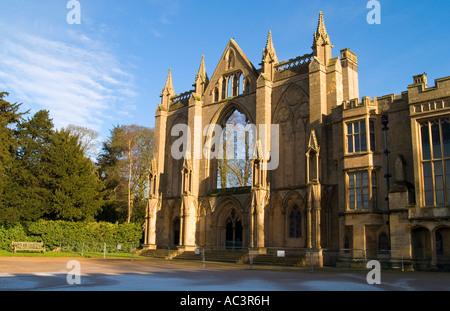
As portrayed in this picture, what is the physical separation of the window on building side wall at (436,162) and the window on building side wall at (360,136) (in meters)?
2.96

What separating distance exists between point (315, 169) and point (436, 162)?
7088 millimetres

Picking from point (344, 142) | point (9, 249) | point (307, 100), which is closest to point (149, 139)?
point (9, 249)

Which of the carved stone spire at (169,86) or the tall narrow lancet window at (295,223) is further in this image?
the carved stone spire at (169,86)

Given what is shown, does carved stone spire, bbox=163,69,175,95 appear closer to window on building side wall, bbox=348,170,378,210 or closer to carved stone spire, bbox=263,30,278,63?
carved stone spire, bbox=263,30,278,63

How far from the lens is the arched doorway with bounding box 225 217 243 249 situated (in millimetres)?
33281

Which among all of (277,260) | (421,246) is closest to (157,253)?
(277,260)

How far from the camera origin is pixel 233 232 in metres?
33.3

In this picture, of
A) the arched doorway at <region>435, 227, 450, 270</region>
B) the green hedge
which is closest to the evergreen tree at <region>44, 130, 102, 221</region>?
the green hedge

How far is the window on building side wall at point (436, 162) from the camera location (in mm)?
21016

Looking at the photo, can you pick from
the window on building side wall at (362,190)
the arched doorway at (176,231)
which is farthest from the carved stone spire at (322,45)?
the arched doorway at (176,231)

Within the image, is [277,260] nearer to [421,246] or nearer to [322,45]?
[421,246]

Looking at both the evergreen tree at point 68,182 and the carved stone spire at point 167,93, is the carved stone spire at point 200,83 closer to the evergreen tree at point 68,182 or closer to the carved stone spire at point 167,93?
the carved stone spire at point 167,93

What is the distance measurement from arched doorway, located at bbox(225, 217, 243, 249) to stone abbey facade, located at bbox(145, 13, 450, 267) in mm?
85
